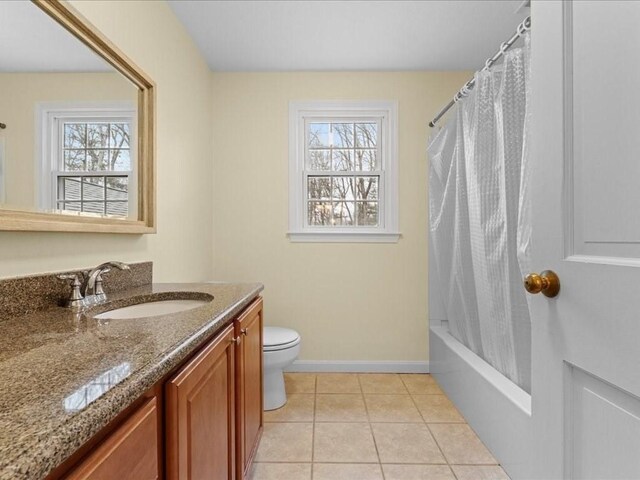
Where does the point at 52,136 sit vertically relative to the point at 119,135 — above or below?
below

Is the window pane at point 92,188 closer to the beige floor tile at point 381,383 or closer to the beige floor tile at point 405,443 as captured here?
the beige floor tile at point 405,443

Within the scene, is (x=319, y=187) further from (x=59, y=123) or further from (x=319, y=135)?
(x=59, y=123)

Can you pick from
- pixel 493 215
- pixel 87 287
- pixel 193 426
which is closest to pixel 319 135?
pixel 493 215

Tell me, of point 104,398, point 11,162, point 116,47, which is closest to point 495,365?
point 104,398

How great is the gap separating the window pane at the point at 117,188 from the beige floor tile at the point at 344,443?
4.86 feet

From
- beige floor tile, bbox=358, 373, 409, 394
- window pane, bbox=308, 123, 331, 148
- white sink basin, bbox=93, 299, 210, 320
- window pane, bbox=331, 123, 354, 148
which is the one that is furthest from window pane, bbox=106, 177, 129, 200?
beige floor tile, bbox=358, 373, 409, 394

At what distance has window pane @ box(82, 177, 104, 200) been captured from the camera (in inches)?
49.7

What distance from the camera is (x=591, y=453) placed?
0.70 m

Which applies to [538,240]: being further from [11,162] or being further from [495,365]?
[11,162]

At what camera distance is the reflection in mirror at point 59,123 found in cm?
97

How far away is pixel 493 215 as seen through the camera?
65.0 inches

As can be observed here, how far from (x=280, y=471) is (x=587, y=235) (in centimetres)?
152

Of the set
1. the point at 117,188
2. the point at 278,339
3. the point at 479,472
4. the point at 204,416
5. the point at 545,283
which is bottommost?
the point at 479,472

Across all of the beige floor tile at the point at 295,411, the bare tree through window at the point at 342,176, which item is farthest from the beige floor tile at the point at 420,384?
the bare tree through window at the point at 342,176
